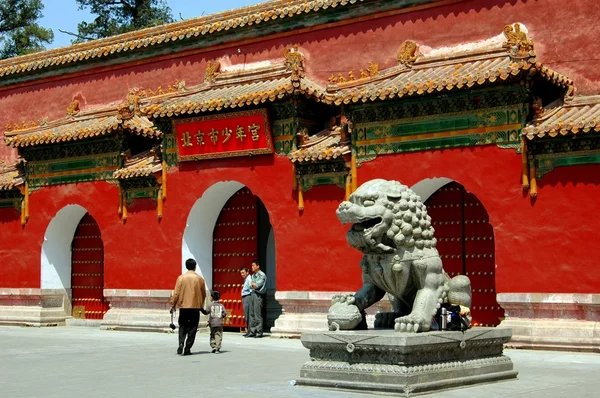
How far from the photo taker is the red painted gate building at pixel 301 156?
44.4 ft

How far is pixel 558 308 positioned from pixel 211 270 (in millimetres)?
6825

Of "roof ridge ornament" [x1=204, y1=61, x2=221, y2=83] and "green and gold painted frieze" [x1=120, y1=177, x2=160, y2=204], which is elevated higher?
"roof ridge ornament" [x1=204, y1=61, x2=221, y2=83]

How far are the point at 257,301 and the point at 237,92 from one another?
3.57m

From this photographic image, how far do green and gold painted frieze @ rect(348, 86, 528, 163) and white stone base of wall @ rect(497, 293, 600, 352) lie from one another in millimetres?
2200

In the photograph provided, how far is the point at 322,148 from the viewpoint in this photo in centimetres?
1566

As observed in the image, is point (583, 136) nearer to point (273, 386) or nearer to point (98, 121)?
point (273, 386)

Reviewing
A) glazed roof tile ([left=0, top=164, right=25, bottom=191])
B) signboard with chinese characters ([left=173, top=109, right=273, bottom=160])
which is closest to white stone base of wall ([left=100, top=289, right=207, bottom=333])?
signboard with chinese characters ([left=173, top=109, right=273, bottom=160])

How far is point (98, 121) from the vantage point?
19.2 metres

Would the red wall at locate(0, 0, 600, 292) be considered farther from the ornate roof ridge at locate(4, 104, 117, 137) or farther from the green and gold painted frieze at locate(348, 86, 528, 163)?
the ornate roof ridge at locate(4, 104, 117, 137)

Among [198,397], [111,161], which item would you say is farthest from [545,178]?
[111,161]

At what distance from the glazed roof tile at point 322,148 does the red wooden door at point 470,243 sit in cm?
169

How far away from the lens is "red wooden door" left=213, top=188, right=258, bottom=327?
17.6 meters

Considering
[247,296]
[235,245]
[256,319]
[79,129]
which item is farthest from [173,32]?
[256,319]

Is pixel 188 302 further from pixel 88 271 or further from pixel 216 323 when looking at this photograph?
pixel 88 271
